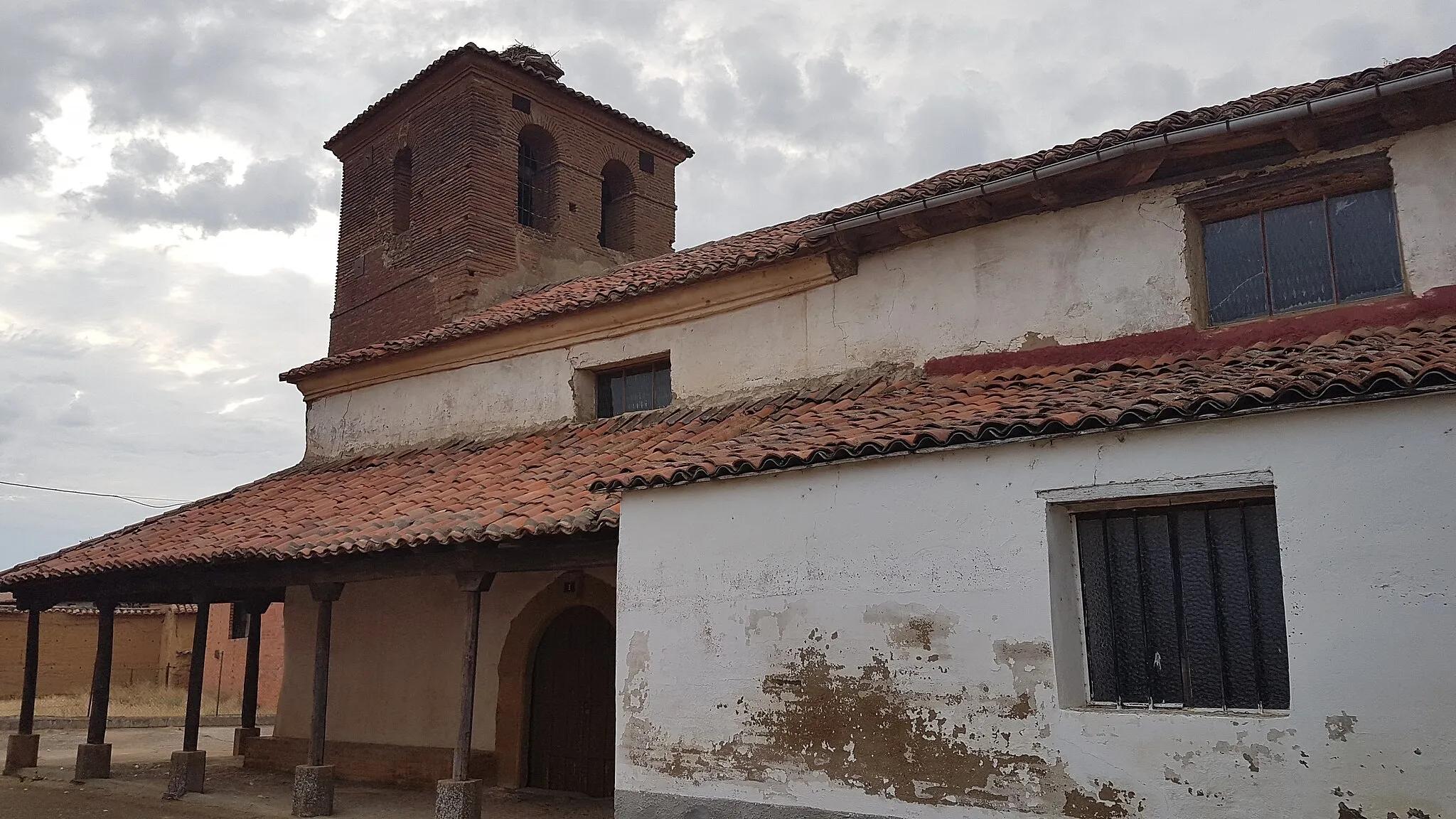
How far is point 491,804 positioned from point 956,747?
5.50 metres

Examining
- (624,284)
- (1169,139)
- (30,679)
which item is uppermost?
(624,284)

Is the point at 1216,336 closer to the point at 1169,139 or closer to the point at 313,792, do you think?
the point at 1169,139

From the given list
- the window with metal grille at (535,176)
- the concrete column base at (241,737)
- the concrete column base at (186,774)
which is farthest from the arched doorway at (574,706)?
the window with metal grille at (535,176)

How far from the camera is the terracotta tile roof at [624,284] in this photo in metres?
9.91

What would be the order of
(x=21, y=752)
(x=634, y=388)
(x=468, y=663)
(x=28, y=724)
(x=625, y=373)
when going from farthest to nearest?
(x=28, y=724) < (x=21, y=752) < (x=625, y=373) < (x=634, y=388) < (x=468, y=663)

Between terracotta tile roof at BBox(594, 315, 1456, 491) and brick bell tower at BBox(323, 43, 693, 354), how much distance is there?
7.55 meters

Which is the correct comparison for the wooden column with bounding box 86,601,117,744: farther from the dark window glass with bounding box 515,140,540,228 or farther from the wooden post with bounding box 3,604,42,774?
the dark window glass with bounding box 515,140,540,228

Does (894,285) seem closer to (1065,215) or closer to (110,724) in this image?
(1065,215)

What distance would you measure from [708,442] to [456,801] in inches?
128

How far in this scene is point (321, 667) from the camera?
10070 mm

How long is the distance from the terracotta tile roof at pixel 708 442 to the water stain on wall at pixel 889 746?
1253 millimetres

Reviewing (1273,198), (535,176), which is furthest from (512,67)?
(1273,198)

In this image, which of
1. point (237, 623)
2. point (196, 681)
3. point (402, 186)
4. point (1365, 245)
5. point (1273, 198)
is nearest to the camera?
point (1365, 245)

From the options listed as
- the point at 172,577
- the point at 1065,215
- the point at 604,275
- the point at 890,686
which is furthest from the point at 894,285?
the point at 172,577
